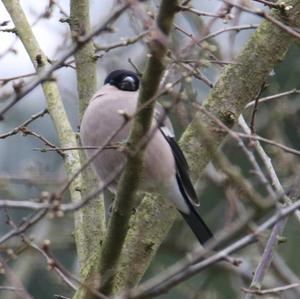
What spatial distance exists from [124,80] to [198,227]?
84 centimetres

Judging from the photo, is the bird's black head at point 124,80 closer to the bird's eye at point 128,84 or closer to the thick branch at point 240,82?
the bird's eye at point 128,84

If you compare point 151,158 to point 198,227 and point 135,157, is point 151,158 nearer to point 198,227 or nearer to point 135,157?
point 198,227

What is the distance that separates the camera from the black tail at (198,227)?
3.46 metres

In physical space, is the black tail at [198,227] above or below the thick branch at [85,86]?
below

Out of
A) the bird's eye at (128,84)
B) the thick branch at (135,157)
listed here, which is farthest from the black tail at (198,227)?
the thick branch at (135,157)

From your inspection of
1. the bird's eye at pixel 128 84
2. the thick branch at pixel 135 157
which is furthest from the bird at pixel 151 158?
the thick branch at pixel 135 157

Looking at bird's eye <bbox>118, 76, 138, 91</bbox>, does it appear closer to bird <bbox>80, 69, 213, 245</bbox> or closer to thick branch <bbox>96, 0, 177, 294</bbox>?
bird <bbox>80, 69, 213, 245</bbox>

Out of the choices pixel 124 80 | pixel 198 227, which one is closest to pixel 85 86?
pixel 124 80


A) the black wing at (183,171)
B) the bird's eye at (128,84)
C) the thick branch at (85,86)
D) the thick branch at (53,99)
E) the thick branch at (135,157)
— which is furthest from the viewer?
the bird's eye at (128,84)

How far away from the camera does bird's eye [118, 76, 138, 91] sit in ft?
12.8

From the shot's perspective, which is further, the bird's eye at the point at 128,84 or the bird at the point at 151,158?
the bird's eye at the point at 128,84

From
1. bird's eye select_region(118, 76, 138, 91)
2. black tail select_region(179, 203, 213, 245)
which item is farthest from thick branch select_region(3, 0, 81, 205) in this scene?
black tail select_region(179, 203, 213, 245)

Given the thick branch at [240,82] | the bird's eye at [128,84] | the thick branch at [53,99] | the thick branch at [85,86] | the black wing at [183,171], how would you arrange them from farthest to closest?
the bird's eye at [128,84]
the thick branch at [53,99]
the thick branch at [85,86]
the black wing at [183,171]
the thick branch at [240,82]

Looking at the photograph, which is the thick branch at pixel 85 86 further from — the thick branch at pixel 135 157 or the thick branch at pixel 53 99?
the thick branch at pixel 135 157
